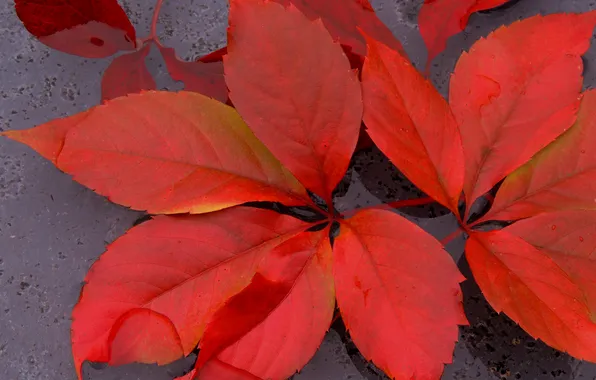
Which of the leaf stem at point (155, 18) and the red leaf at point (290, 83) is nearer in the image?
the red leaf at point (290, 83)

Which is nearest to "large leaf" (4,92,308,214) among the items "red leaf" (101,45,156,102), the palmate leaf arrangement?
the palmate leaf arrangement

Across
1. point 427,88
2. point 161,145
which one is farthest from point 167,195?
point 427,88

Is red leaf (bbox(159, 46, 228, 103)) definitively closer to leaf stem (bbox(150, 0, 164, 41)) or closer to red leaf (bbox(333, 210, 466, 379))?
leaf stem (bbox(150, 0, 164, 41))

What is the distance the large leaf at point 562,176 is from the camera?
593 millimetres

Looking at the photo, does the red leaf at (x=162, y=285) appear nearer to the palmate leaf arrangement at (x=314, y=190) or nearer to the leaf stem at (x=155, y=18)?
the palmate leaf arrangement at (x=314, y=190)

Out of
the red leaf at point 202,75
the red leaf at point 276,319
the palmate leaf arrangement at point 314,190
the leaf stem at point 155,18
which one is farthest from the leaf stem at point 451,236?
the leaf stem at point 155,18

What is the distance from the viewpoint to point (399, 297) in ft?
1.78

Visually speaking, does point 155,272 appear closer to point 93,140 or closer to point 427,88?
point 93,140

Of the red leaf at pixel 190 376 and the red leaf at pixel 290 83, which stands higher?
the red leaf at pixel 290 83

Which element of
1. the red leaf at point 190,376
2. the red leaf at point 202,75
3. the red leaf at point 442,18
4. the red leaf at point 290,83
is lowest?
the red leaf at point 190,376

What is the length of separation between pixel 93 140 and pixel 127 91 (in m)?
0.13

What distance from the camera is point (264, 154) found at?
2.00 ft

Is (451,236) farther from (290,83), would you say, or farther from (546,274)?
(290,83)

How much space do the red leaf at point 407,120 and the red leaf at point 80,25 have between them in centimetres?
29
